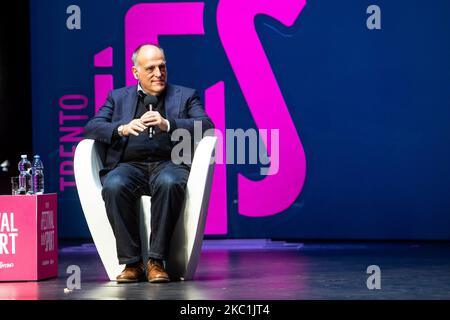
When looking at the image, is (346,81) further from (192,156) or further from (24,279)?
(24,279)

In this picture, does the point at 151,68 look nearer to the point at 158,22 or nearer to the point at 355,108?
the point at 158,22

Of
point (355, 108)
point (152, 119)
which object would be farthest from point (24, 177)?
point (355, 108)

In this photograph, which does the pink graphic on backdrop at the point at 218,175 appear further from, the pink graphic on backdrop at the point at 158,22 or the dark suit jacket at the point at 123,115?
the dark suit jacket at the point at 123,115

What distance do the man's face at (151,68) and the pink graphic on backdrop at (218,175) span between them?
1909 mm

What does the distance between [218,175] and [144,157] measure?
2.02 meters

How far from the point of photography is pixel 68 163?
6.96 m

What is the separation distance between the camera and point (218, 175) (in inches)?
263

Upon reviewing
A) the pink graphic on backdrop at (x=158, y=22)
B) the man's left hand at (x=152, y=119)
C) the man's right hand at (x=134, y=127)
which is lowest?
the man's right hand at (x=134, y=127)

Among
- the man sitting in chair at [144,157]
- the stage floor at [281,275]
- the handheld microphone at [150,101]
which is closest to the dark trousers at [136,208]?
the man sitting in chair at [144,157]

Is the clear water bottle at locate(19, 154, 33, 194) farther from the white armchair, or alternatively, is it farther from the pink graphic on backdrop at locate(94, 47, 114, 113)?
the pink graphic on backdrop at locate(94, 47, 114, 113)

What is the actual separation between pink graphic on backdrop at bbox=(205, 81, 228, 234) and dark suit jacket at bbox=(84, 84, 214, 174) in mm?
1834

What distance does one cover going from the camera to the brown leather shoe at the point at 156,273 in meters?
4.34

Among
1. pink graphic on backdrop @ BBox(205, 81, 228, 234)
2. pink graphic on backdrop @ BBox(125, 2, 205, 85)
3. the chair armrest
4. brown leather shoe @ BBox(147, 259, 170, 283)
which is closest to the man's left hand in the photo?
the chair armrest
